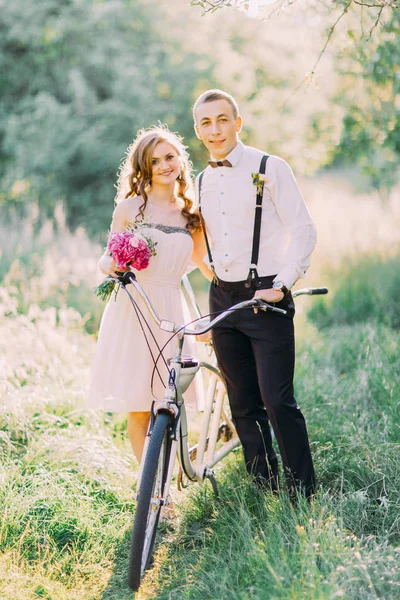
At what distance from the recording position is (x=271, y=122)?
48.1 ft

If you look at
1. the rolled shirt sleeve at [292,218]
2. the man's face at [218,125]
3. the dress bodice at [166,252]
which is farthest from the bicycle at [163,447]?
the man's face at [218,125]

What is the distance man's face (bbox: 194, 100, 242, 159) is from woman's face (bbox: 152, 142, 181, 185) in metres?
0.33

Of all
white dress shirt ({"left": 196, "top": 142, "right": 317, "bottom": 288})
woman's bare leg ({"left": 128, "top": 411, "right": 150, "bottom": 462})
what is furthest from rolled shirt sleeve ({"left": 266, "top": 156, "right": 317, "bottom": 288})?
woman's bare leg ({"left": 128, "top": 411, "right": 150, "bottom": 462})

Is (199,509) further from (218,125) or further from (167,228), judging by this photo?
(218,125)

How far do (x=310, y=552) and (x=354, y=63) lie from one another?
654cm

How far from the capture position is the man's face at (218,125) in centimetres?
364

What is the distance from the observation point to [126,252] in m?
3.59

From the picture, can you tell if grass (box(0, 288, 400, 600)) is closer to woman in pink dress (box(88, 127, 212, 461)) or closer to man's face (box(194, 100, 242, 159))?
woman in pink dress (box(88, 127, 212, 461))

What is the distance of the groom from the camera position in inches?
142

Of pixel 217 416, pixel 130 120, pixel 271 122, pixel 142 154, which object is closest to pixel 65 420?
pixel 217 416

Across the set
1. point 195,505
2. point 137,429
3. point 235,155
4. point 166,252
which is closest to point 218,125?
point 235,155

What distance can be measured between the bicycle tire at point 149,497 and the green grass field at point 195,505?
0.51 ft

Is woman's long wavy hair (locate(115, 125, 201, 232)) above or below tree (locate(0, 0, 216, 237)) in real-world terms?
below

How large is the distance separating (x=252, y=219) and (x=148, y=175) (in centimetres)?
73
